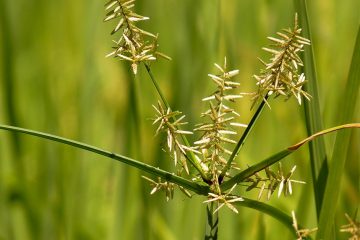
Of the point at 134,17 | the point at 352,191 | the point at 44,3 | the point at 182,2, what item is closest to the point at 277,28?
the point at 182,2

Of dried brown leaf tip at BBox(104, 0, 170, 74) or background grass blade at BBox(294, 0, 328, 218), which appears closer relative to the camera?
dried brown leaf tip at BBox(104, 0, 170, 74)

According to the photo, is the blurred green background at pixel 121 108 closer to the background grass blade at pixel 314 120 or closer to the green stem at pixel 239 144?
the background grass blade at pixel 314 120

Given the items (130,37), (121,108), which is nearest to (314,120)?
(130,37)

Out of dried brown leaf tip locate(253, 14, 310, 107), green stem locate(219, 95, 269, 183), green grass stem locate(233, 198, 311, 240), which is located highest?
dried brown leaf tip locate(253, 14, 310, 107)

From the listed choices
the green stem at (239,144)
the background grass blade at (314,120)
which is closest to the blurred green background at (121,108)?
the background grass blade at (314,120)

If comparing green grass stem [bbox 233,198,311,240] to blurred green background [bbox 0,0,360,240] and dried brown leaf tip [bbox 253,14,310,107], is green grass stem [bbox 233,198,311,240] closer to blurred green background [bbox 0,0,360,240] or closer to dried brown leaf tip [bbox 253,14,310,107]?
dried brown leaf tip [bbox 253,14,310,107]

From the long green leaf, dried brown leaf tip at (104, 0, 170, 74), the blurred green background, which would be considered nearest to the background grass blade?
the long green leaf

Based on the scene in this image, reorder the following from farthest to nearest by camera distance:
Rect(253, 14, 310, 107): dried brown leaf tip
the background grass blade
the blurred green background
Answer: the blurred green background < the background grass blade < Rect(253, 14, 310, 107): dried brown leaf tip

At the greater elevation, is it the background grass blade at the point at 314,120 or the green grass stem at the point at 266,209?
the background grass blade at the point at 314,120
